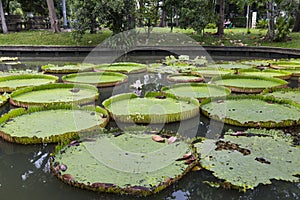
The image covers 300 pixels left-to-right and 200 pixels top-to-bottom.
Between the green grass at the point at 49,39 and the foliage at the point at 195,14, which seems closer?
the foliage at the point at 195,14

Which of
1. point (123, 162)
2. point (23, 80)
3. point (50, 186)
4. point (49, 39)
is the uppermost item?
point (49, 39)

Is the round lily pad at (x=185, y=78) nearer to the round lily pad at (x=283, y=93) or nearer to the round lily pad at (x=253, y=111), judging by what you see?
the round lily pad at (x=283, y=93)

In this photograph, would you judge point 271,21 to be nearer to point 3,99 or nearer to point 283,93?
point 283,93

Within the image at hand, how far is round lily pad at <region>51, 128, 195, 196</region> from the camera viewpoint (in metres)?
2.50

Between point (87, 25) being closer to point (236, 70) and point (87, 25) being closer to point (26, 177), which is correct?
point (236, 70)

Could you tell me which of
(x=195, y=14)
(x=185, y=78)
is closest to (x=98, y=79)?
(x=185, y=78)

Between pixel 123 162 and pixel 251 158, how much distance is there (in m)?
1.33

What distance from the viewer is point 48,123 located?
150 inches

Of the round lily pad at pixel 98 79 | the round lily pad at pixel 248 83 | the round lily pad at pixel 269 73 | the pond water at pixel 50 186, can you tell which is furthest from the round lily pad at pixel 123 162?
the round lily pad at pixel 269 73

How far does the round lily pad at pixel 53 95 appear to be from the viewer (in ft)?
15.7

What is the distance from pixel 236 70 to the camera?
25.8ft

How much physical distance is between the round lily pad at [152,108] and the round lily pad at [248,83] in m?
1.63

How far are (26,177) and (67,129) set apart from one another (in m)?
0.87

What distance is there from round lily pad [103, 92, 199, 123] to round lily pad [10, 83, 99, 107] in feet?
2.34
